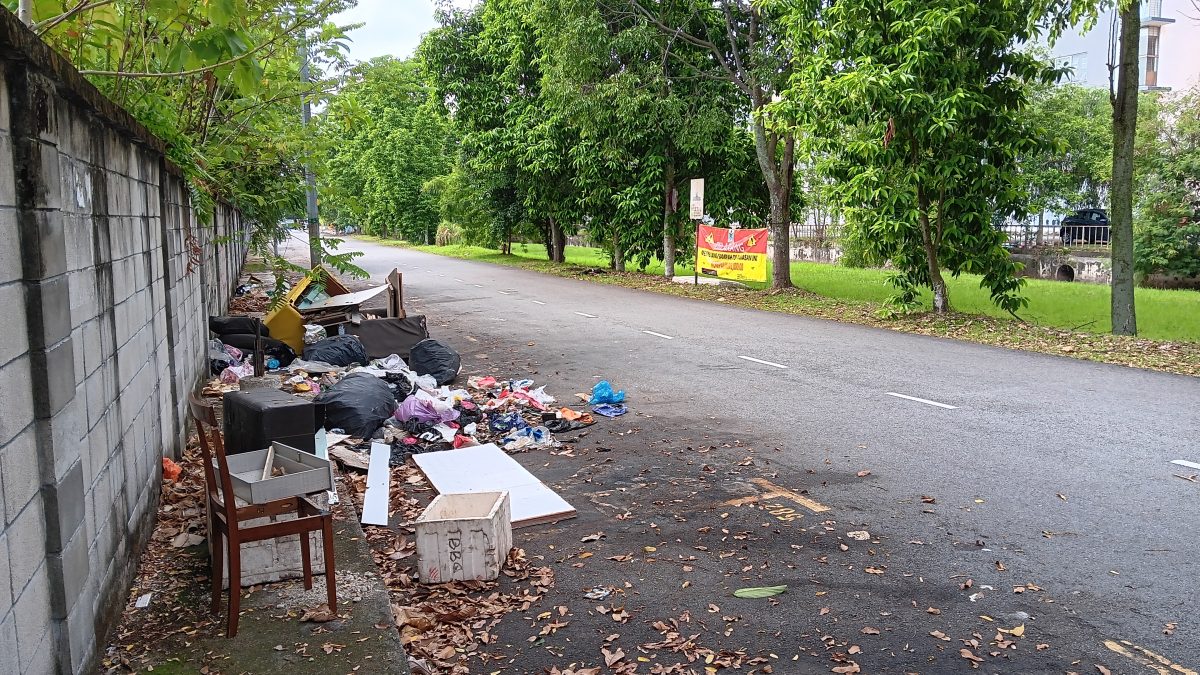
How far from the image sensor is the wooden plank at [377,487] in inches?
239

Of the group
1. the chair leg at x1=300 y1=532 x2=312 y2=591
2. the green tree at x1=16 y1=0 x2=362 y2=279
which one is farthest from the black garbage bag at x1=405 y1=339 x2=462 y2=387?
the chair leg at x1=300 y1=532 x2=312 y2=591

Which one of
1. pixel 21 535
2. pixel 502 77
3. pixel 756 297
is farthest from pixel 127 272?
pixel 502 77

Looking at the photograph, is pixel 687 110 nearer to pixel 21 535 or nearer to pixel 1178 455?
pixel 1178 455

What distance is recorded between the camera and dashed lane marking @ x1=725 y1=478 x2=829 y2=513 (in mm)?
6148

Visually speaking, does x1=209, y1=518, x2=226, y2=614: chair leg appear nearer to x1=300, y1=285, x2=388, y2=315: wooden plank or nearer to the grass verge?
x1=300, y1=285, x2=388, y2=315: wooden plank

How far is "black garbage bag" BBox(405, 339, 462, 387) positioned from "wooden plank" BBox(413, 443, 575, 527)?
2877 millimetres

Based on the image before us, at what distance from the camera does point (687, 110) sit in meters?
23.6

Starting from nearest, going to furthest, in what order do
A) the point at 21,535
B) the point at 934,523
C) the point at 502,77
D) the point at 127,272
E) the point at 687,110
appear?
the point at 21,535, the point at 127,272, the point at 934,523, the point at 687,110, the point at 502,77

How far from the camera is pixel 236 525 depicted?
403cm

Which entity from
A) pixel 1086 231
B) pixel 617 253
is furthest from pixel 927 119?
pixel 1086 231

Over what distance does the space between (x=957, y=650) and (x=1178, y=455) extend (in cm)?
427

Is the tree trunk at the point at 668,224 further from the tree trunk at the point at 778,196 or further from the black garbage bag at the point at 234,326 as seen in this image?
the black garbage bag at the point at 234,326

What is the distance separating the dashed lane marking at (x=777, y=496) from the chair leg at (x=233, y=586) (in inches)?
130

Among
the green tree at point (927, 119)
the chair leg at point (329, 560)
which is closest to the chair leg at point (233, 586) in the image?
the chair leg at point (329, 560)
